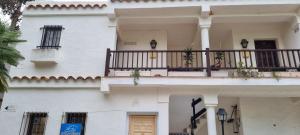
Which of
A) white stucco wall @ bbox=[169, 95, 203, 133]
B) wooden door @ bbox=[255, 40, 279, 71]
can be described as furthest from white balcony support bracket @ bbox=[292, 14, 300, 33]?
white stucco wall @ bbox=[169, 95, 203, 133]

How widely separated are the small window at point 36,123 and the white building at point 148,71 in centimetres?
3

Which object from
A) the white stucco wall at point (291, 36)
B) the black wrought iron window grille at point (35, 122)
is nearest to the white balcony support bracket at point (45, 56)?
the black wrought iron window grille at point (35, 122)

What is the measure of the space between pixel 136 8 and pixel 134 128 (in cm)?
409

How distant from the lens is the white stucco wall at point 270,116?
28.6 feet

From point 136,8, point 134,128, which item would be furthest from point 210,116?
point 136,8

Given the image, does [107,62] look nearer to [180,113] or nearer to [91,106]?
[91,106]

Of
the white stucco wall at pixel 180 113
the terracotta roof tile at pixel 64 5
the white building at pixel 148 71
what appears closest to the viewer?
the white building at pixel 148 71

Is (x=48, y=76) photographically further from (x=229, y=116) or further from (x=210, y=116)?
(x=229, y=116)

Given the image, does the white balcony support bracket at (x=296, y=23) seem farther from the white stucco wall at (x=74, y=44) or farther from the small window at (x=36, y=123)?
the small window at (x=36, y=123)

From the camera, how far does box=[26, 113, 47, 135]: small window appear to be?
27.4 feet

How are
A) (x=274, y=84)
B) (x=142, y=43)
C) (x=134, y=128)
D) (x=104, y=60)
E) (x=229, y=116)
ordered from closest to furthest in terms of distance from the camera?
1. (x=274, y=84)
2. (x=134, y=128)
3. (x=104, y=60)
4. (x=229, y=116)
5. (x=142, y=43)

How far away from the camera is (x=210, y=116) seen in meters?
7.85

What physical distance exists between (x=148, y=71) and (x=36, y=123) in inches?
157

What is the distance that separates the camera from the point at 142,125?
27.3 feet
